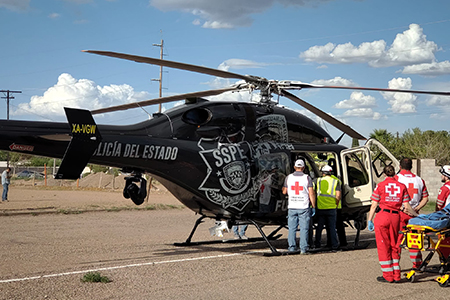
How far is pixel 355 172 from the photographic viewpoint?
12.8m

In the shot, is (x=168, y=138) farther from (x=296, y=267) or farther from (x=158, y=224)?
(x=158, y=224)

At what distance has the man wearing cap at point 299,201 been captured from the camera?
1102cm

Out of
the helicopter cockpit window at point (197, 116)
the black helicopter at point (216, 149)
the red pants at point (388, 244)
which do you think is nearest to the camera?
the red pants at point (388, 244)

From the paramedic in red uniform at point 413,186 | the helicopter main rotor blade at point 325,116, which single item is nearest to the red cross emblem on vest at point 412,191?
the paramedic in red uniform at point 413,186

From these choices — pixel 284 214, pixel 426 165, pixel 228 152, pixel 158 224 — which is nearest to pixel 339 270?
pixel 284 214

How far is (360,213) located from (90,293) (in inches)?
309

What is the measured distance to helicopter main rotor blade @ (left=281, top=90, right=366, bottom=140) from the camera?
40.4 feet

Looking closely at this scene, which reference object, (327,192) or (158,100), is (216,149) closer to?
(158,100)

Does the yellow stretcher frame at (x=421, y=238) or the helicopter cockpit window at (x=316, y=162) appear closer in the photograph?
the yellow stretcher frame at (x=421, y=238)

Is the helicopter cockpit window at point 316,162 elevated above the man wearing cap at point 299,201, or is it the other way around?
the helicopter cockpit window at point 316,162

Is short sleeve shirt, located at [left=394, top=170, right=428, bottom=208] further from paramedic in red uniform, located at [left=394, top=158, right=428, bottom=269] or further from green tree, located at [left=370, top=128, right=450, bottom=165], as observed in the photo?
green tree, located at [left=370, top=128, right=450, bottom=165]

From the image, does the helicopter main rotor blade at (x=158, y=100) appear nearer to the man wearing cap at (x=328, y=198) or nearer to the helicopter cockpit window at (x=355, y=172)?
the man wearing cap at (x=328, y=198)

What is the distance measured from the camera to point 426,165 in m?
30.9

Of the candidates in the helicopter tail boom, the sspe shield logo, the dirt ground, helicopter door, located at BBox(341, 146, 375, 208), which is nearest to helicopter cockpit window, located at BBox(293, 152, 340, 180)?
helicopter door, located at BBox(341, 146, 375, 208)
